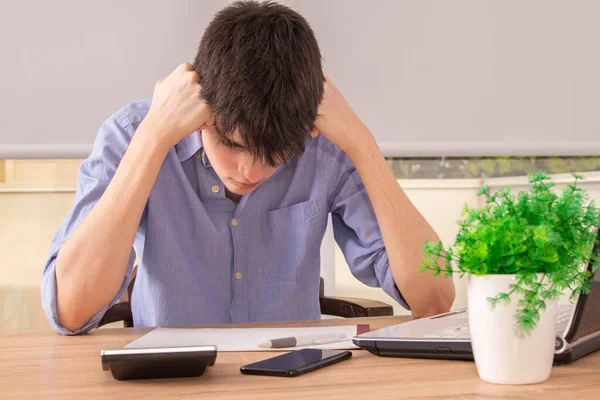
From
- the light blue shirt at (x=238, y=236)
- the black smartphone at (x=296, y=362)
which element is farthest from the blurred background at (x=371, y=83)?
the black smartphone at (x=296, y=362)

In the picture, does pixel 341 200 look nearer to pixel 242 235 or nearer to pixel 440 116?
pixel 242 235

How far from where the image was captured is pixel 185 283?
1420 millimetres

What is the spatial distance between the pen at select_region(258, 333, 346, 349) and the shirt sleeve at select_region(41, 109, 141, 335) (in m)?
0.38

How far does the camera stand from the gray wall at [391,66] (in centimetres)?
202

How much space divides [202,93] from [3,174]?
1146 millimetres

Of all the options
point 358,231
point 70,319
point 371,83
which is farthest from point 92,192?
point 371,83

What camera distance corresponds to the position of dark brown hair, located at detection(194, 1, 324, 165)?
3.62 ft

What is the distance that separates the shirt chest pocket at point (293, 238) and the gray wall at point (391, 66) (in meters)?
0.76

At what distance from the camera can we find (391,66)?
2203 millimetres

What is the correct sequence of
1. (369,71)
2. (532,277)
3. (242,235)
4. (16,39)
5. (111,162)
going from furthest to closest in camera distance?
(369,71)
(16,39)
(242,235)
(111,162)
(532,277)

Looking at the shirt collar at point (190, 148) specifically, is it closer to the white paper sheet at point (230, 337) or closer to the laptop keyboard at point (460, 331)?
the white paper sheet at point (230, 337)

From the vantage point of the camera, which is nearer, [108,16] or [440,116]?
[108,16]

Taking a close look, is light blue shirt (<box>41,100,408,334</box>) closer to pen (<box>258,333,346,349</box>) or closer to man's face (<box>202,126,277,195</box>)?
man's face (<box>202,126,277,195</box>)

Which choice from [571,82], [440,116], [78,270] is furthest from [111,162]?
[571,82]
